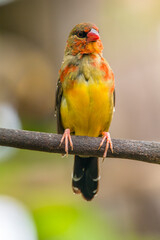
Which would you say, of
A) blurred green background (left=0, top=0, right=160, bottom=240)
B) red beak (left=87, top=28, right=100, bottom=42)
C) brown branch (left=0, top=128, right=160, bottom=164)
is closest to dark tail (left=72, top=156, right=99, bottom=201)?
blurred green background (left=0, top=0, right=160, bottom=240)

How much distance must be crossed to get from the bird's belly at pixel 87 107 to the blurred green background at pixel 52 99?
2.51 ft

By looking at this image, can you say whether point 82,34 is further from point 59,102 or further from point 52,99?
point 52,99

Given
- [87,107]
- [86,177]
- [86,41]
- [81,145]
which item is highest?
[86,41]

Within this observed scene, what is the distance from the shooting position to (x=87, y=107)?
354cm

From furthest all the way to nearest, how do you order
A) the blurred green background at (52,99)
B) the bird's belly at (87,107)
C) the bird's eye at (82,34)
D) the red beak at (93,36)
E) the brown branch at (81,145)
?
the blurred green background at (52,99), the bird's eye at (82,34), the red beak at (93,36), the bird's belly at (87,107), the brown branch at (81,145)

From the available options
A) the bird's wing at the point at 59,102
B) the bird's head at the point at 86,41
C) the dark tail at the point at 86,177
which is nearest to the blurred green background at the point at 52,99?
the dark tail at the point at 86,177

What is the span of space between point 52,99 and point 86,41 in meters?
2.20

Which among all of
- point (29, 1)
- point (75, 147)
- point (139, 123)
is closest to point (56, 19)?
point (29, 1)

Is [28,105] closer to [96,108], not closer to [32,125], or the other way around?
[32,125]

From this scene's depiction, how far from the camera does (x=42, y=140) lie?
291cm

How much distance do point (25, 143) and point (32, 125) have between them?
89.4 inches

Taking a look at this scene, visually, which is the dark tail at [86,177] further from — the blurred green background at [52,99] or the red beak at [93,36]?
the red beak at [93,36]

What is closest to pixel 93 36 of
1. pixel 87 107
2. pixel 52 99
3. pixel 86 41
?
pixel 86 41

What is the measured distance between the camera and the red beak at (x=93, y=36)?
365 centimetres
